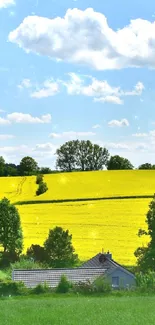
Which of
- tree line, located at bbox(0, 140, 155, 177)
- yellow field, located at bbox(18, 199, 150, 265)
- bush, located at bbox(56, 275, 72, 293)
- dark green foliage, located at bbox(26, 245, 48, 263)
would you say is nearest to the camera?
bush, located at bbox(56, 275, 72, 293)

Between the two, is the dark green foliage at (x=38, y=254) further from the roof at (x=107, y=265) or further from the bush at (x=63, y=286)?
the bush at (x=63, y=286)

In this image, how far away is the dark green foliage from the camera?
5124 centimetres

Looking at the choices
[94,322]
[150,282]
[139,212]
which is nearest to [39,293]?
[150,282]

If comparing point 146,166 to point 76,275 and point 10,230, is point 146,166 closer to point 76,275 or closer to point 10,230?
point 10,230

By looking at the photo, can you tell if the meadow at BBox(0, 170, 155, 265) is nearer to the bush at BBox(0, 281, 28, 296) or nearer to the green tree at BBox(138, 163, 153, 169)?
the bush at BBox(0, 281, 28, 296)

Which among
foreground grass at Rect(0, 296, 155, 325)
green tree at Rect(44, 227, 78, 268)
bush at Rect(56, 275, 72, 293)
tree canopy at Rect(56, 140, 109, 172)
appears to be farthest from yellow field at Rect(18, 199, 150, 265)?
tree canopy at Rect(56, 140, 109, 172)

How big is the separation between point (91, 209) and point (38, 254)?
26.5 m

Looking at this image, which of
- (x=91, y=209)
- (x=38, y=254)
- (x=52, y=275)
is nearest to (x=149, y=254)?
(x=52, y=275)

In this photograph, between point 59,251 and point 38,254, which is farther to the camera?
point 38,254

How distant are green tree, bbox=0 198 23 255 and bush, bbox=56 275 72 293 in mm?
15461

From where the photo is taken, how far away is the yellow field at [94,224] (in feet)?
188

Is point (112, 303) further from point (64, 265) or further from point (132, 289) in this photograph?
point (64, 265)

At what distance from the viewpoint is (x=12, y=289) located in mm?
40281

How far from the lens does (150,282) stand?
130 ft
